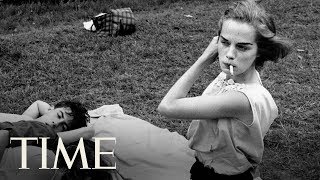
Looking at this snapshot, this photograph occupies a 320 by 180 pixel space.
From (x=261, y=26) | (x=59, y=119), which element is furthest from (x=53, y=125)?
(x=261, y=26)

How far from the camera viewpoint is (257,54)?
7.80 ft

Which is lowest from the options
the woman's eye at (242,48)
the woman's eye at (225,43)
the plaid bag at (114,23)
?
the plaid bag at (114,23)

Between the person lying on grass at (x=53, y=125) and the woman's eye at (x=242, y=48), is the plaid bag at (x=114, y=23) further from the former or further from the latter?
the woman's eye at (x=242, y=48)

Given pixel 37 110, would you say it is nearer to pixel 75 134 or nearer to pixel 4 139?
pixel 75 134

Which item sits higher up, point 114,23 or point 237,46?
point 237,46

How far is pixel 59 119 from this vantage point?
3604 mm

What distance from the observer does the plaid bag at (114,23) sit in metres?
6.42

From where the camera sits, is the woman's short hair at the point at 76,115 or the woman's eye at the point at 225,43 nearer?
the woman's eye at the point at 225,43

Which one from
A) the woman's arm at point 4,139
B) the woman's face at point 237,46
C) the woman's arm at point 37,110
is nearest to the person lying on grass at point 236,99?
the woman's face at point 237,46

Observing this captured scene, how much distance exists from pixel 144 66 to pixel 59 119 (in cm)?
208

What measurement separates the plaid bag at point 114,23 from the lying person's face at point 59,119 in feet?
9.60

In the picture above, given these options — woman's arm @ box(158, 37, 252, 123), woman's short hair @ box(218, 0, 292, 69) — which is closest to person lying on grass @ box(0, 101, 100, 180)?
woman's arm @ box(158, 37, 252, 123)

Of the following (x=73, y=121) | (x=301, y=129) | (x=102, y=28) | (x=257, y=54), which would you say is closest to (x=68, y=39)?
(x=102, y=28)

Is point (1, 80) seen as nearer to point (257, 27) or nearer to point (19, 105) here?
point (19, 105)
